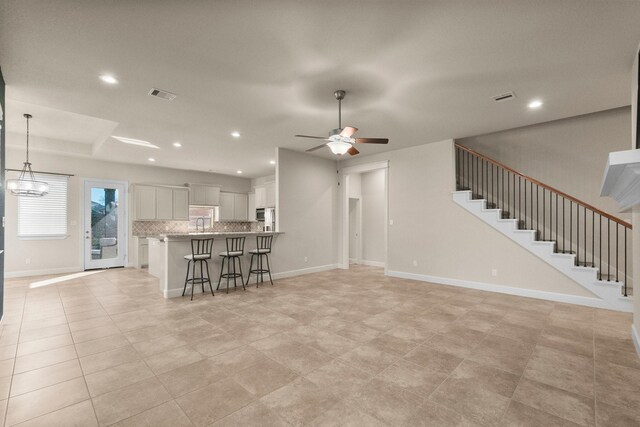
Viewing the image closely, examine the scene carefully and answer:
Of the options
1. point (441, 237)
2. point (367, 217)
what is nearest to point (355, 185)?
point (367, 217)

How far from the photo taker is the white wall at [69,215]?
6521mm

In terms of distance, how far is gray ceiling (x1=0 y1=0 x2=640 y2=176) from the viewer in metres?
2.33

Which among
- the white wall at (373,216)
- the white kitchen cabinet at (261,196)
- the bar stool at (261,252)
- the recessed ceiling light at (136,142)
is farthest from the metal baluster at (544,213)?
the recessed ceiling light at (136,142)

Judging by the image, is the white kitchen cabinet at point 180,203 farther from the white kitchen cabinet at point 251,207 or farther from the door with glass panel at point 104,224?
the white kitchen cabinet at point 251,207

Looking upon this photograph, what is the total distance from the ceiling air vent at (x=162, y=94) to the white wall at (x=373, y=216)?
5.90 meters

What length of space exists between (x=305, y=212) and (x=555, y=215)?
5.03 metres

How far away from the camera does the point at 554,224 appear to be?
5207 millimetres

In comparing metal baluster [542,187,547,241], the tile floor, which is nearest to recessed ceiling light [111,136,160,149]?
the tile floor

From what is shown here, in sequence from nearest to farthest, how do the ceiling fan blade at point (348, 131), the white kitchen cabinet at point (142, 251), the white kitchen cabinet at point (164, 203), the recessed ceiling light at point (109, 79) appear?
the recessed ceiling light at point (109, 79)
the ceiling fan blade at point (348, 131)
the white kitchen cabinet at point (142, 251)
the white kitchen cabinet at point (164, 203)

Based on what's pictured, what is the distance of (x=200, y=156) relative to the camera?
7496 millimetres

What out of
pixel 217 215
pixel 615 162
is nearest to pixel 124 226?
pixel 217 215

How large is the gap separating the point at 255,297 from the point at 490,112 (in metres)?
4.87

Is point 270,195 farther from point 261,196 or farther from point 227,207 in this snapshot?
point 227,207

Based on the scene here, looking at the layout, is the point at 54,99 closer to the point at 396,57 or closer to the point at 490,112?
the point at 396,57
